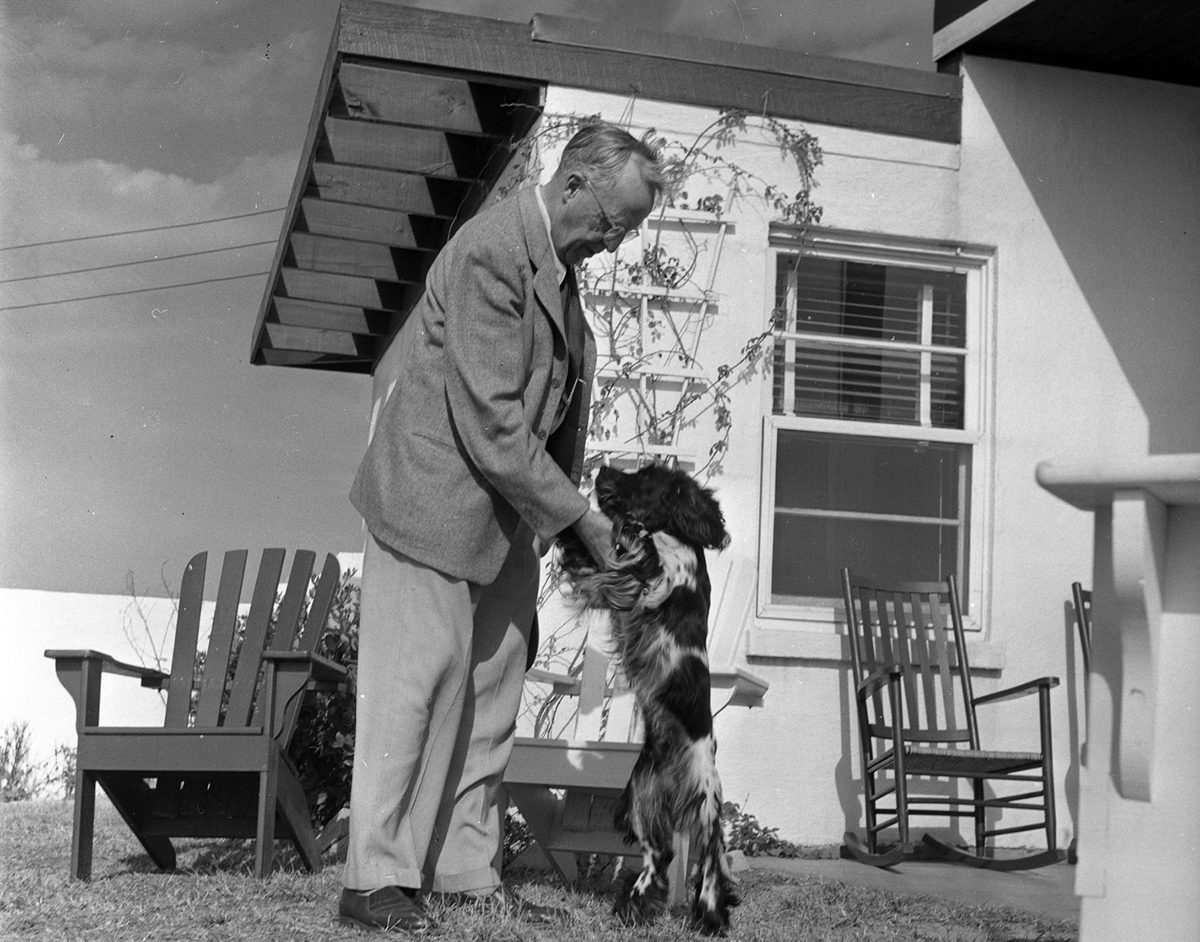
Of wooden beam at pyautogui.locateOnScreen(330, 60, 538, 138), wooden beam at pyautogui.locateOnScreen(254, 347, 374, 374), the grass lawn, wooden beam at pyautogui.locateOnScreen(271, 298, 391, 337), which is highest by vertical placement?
wooden beam at pyautogui.locateOnScreen(330, 60, 538, 138)

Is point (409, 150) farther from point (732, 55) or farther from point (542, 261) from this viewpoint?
point (542, 261)

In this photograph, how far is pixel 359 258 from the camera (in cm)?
845

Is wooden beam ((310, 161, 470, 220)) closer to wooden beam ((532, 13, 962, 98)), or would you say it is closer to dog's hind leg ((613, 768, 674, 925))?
wooden beam ((532, 13, 962, 98))

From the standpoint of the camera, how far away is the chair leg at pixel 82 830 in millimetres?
4031

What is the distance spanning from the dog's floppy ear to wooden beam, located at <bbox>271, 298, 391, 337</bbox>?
266 inches

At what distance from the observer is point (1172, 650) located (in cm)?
152

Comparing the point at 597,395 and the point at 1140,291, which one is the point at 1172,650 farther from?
the point at 1140,291

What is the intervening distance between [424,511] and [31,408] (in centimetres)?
432

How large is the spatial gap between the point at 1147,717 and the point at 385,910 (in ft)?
6.24

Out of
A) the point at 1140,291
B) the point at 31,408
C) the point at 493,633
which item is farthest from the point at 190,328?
the point at 493,633

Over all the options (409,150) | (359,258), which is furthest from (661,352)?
(359,258)

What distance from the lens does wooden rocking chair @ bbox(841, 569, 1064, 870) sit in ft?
16.8

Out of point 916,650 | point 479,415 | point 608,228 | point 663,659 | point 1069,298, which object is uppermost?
point 1069,298

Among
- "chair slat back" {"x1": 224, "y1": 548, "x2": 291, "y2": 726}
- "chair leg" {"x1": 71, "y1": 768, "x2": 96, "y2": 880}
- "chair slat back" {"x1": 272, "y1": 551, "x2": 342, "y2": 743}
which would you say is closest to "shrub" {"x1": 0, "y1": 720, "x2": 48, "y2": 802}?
"chair slat back" {"x1": 224, "y1": 548, "x2": 291, "y2": 726}
